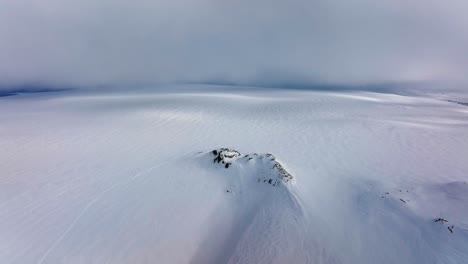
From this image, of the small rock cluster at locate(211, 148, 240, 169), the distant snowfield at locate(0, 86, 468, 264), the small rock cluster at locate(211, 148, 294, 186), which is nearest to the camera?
the distant snowfield at locate(0, 86, 468, 264)

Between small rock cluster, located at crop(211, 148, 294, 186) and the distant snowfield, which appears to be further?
small rock cluster, located at crop(211, 148, 294, 186)

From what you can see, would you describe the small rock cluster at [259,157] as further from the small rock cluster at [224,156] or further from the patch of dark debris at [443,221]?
the patch of dark debris at [443,221]

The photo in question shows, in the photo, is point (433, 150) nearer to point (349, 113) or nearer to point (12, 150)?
point (349, 113)

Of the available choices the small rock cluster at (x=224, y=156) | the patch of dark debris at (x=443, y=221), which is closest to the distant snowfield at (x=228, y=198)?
the patch of dark debris at (x=443, y=221)

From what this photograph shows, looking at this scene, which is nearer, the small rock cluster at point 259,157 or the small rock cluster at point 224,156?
the small rock cluster at point 259,157

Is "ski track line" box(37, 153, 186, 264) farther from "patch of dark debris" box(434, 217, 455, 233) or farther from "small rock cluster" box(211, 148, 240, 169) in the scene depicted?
"patch of dark debris" box(434, 217, 455, 233)

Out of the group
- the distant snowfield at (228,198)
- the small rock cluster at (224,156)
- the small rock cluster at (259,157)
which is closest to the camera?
the distant snowfield at (228,198)

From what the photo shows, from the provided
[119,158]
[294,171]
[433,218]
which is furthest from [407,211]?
[119,158]

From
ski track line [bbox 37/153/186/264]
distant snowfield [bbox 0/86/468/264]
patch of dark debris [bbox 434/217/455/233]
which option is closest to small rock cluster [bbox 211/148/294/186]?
distant snowfield [bbox 0/86/468/264]

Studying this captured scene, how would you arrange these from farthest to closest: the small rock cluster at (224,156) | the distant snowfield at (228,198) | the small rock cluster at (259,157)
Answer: the small rock cluster at (224,156), the small rock cluster at (259,157), the distant snowfield at (228,198)
